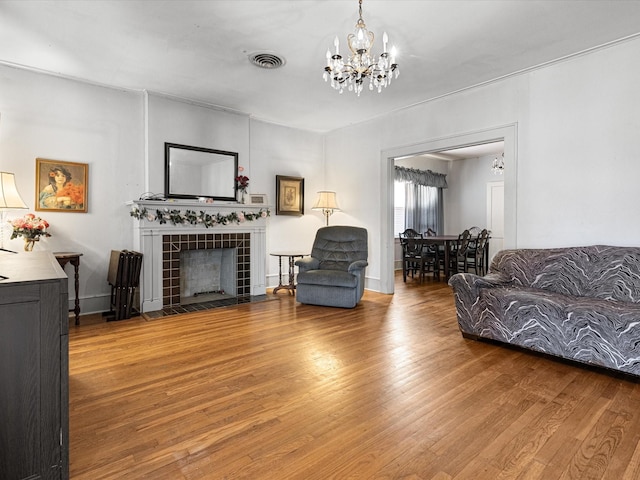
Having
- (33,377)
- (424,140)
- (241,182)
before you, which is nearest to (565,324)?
(424,140)

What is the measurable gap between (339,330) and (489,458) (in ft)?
7.04

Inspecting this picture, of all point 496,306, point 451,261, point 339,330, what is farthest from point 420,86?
point 451,261

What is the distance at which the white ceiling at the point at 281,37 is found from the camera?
9.26 feet

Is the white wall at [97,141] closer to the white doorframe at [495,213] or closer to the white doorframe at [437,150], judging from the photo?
the white doorframe at [437,150]

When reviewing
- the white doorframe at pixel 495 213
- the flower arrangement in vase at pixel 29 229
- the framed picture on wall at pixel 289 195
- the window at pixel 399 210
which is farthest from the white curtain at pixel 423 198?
the flower arrangement in vase at pixel 29 229

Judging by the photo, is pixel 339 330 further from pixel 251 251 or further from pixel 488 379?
pixel 251 251

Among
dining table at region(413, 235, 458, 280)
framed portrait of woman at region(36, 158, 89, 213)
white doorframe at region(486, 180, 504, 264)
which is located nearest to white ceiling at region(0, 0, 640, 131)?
framed portrait of woman at region(36, 158, 89, 213)

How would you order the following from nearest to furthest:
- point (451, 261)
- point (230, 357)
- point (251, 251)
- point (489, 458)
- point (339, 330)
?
1. point (489, 458)
2. point (230, 357)
3. point (339, 330)
4. point (251, 251)
5. point (451, 261)

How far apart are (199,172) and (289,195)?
165cm

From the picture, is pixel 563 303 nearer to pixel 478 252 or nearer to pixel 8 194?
pixel 478 252

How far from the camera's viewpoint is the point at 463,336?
3.56 m

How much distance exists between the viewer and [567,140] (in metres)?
3.70

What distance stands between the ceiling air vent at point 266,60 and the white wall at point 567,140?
89.6 inches

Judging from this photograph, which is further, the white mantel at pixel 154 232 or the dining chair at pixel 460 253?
the dining chair at pixel 460 253
